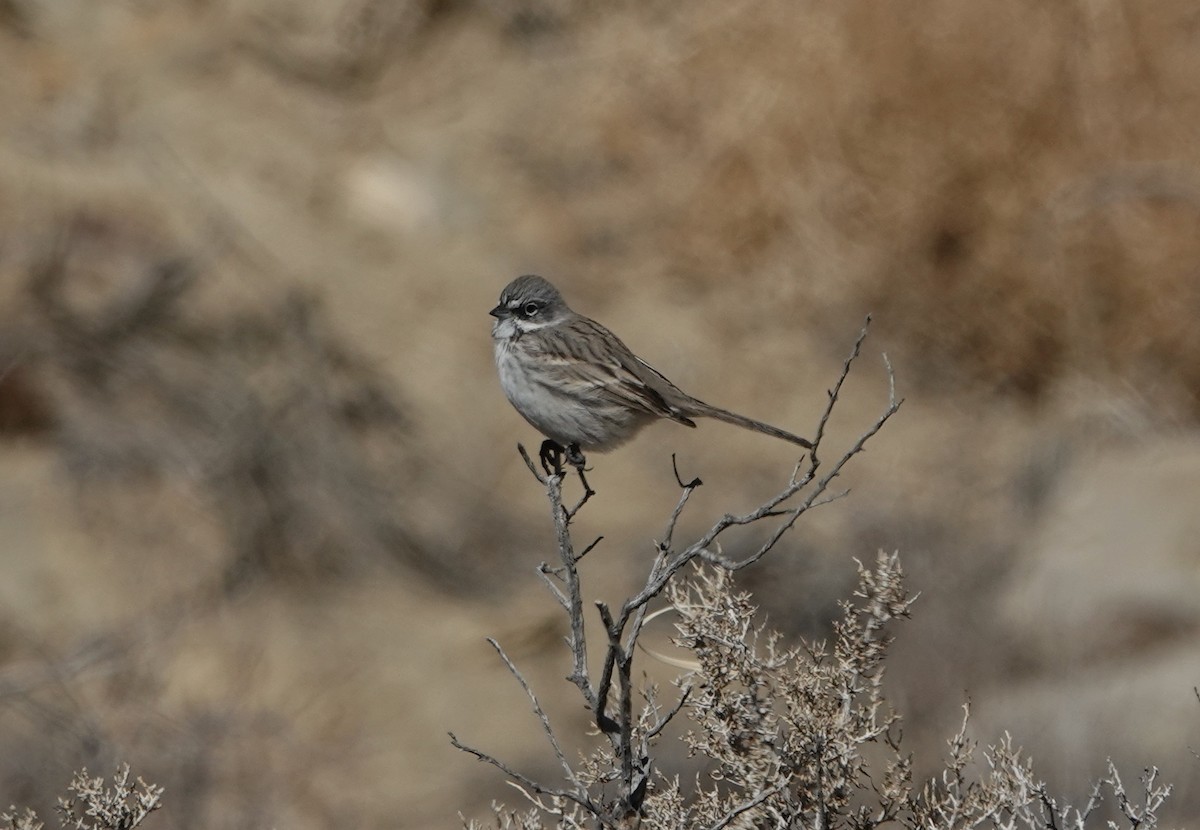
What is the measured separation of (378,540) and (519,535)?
0.92 meters

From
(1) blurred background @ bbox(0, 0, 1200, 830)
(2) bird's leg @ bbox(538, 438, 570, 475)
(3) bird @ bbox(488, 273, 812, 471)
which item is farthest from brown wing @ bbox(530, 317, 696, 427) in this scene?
(1) blurred background @ bbox(0, 0, 1200, 830)

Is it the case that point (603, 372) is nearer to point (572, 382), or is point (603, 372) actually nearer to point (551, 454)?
point (572, 382)

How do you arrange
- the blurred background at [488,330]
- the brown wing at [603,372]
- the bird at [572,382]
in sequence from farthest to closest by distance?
1. the blurred background at [488,330]
2. the brown wing at [603,372]
3. the bird at [572,382]

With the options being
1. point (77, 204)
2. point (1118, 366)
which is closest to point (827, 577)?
point (1118, 366)

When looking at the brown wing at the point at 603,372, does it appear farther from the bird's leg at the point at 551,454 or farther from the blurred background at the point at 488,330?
the blurred background at the point at 488,330

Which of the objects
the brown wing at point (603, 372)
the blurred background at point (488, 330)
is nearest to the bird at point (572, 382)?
the brown wing at point (603, 372)

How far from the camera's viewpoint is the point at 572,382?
552 centimetres

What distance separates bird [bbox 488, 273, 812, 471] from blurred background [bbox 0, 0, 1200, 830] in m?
3.27

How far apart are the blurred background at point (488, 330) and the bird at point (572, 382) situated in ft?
10.7

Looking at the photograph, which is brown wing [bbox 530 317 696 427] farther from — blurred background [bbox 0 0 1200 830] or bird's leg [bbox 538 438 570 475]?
blurred background [bbox 0 0 1200 830]

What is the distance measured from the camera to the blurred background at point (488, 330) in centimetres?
937

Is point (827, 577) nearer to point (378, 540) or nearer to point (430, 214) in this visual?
point (378, 540)

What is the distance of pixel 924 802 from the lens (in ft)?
12.4

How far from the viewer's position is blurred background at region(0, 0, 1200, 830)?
9.37m
